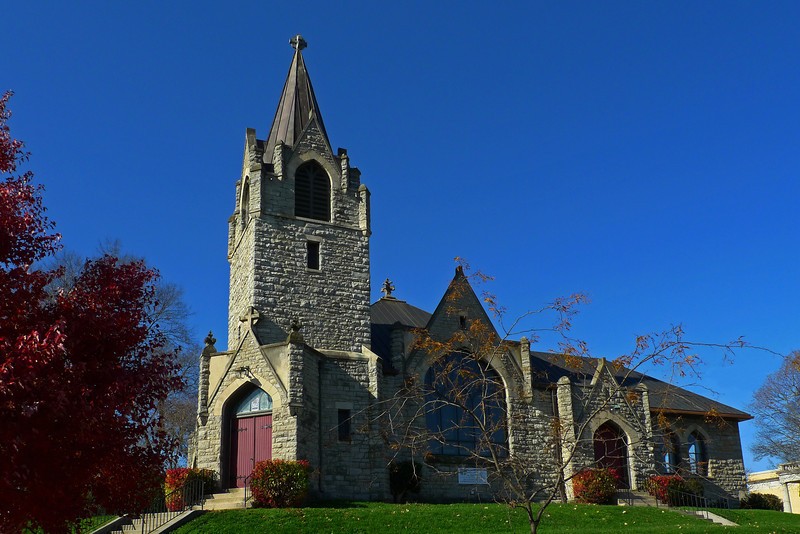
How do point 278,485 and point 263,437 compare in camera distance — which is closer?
point 278,485

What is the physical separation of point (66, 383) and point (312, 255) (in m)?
18.8

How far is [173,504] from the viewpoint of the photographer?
22.2 m

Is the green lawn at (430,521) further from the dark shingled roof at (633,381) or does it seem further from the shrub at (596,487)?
the dark shingled roof at (633,381)

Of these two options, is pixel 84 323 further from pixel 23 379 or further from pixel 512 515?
pixel 512 515

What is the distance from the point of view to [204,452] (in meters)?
24.5

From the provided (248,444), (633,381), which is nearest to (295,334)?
(248,444)

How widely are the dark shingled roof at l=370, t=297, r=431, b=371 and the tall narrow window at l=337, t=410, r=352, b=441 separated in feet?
7.69

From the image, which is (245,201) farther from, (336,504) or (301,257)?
(336,504)

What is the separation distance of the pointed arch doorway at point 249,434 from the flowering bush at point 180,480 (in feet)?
2.62

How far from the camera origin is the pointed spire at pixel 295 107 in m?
30.0

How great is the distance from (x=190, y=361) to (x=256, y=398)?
13.5 meters

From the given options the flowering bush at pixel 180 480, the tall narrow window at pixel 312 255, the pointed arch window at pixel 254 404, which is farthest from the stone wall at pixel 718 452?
the flowering bush at pixel 180 480

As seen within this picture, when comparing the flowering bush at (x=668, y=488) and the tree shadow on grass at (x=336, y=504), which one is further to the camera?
the flowering bush at (x=668, y=488)

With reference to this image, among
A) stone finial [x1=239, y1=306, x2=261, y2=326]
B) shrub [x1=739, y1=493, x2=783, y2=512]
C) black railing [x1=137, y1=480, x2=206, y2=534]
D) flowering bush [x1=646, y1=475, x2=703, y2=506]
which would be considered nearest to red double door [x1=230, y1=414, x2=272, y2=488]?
black railing [x1=137, y1=480, x2=206, y2=534]
